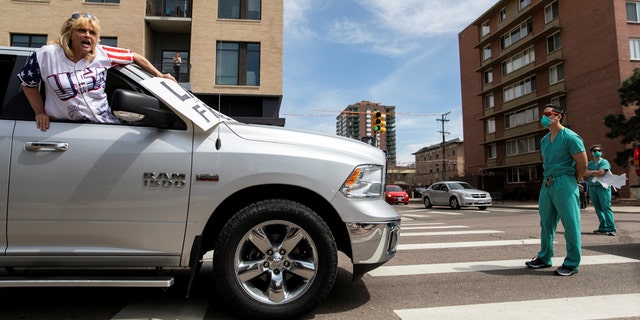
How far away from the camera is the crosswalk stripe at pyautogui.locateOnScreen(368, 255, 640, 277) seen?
4.64 m

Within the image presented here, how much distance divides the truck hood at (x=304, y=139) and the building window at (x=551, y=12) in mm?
39969

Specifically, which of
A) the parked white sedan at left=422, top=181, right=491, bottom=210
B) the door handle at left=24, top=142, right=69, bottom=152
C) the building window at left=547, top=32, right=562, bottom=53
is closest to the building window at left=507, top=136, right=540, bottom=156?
the building window at left=547, top=32, right=562, bottom=53

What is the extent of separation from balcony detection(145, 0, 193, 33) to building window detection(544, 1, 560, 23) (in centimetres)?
3137

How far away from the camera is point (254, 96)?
2017 centimetres

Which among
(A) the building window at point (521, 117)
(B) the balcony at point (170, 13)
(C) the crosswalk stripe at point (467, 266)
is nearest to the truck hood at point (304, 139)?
(C) the crosswalk stripe at point (467, 266)

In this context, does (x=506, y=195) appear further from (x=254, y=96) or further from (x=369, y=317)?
(x=369, y=317)

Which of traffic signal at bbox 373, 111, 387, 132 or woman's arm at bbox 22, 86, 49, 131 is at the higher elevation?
traffic signal at bbox 373, 111, 387, 132

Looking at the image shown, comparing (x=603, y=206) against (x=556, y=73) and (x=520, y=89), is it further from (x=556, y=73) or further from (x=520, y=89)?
(x=520, y=89)

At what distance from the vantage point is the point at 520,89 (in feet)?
131

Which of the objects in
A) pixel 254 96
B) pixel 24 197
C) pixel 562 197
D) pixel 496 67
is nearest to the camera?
pixel 24 197

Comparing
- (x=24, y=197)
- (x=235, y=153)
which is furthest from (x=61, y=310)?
(x=235, y=153)

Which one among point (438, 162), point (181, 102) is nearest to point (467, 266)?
point (181, 102)

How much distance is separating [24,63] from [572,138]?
530 centimetres

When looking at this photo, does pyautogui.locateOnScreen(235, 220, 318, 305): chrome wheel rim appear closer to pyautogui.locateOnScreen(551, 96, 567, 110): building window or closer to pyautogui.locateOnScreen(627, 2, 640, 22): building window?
pyautogui.locateOnScreen(627, 2, 640, 22): building window
